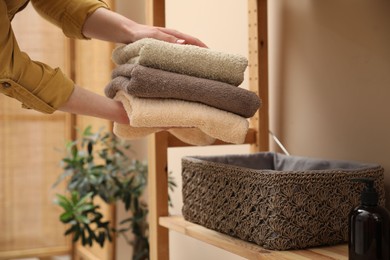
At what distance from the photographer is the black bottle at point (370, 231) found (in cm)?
85

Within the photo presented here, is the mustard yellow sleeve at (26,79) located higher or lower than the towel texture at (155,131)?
higher

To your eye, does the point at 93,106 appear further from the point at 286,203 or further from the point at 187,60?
the point at 286,203

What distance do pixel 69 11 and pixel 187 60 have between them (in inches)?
10.3

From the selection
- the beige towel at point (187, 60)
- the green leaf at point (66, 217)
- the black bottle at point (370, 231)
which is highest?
the beige towel at point (187, 60)

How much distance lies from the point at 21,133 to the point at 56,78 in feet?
6.74

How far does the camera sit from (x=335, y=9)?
1315 millimetres

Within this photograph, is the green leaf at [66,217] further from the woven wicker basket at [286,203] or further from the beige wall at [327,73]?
the woven wicker basket at [286,203]

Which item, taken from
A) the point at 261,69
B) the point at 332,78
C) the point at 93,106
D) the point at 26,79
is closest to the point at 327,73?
the point at 332,78

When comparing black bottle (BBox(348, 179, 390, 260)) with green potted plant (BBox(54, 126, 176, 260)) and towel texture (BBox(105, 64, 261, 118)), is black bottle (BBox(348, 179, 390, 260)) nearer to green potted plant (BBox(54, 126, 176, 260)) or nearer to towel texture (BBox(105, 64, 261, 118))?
towel texture (BBox(105, 64, 261, 118))

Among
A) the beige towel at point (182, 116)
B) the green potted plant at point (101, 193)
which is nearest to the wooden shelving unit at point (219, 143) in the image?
the beige towel at point (182, 116)

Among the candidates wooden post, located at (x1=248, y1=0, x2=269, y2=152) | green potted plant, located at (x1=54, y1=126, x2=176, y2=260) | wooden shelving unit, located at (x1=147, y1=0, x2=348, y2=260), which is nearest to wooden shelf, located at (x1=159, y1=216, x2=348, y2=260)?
wooden shelving unit, located at (x1=147, y1=0, x2=348, y2=260)

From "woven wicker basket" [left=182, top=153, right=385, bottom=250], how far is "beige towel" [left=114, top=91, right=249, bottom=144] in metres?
0.09

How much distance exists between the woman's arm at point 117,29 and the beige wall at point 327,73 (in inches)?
17.0

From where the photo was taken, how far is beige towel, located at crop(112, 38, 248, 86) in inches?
37.9
